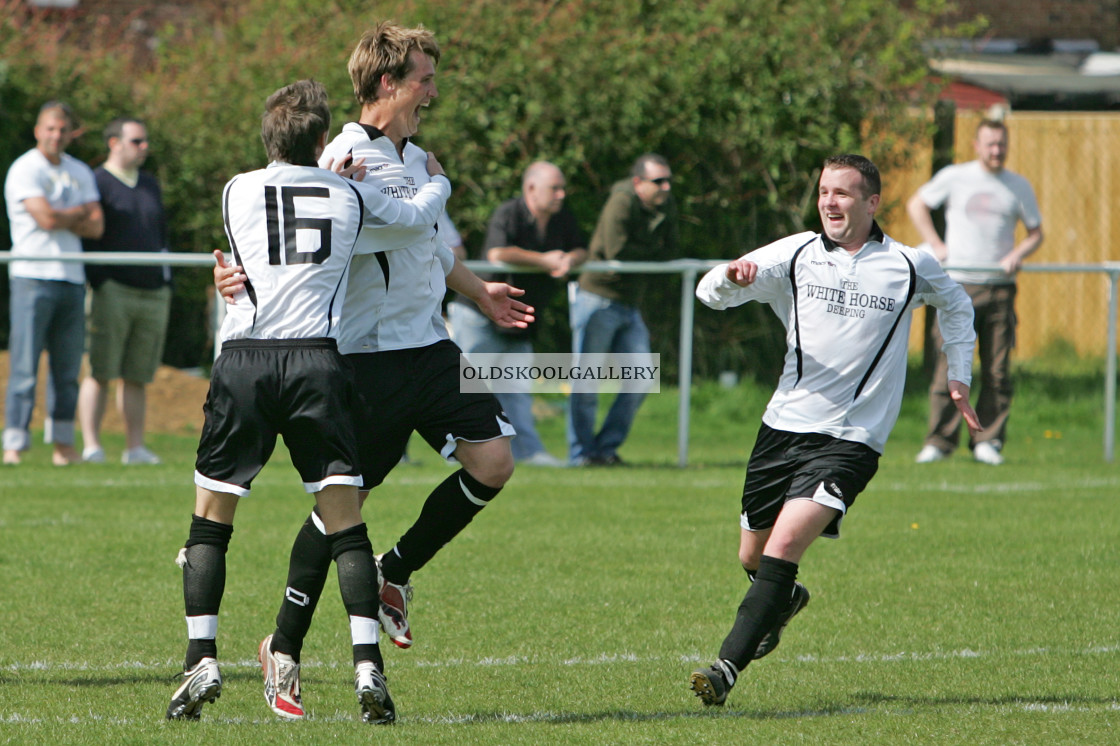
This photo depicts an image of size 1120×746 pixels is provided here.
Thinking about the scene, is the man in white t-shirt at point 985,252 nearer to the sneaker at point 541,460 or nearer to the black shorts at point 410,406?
the sneaker at point 541,460

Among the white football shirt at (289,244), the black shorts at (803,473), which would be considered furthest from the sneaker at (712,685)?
the white football shirt at (289,244)

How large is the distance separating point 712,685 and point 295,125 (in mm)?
2163

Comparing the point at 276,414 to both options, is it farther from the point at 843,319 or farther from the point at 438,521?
the point at 843,319

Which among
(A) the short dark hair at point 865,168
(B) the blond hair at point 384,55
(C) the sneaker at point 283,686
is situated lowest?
(C) the sneaker at point 283,686

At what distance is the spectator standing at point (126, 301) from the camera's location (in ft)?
33.0

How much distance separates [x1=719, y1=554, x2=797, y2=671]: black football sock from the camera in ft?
15.2

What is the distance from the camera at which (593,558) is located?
728 cm

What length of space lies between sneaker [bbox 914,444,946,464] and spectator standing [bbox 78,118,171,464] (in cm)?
571

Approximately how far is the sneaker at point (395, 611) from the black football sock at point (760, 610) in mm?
1172

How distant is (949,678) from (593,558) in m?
2.56

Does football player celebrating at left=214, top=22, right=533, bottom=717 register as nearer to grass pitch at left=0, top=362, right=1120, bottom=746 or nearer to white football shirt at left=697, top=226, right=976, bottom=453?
grass pitch at left=0, top=362, right=1120, bottom=746

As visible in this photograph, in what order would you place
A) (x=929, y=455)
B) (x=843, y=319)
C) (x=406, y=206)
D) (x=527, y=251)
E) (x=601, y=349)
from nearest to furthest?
(x=406, y=206) < (x=843, y=319) < (x=527, y=251) < (x=601, y=349) < (x=929, y=455)

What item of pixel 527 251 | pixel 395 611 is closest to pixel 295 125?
pixel 395 611

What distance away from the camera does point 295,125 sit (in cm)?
441
